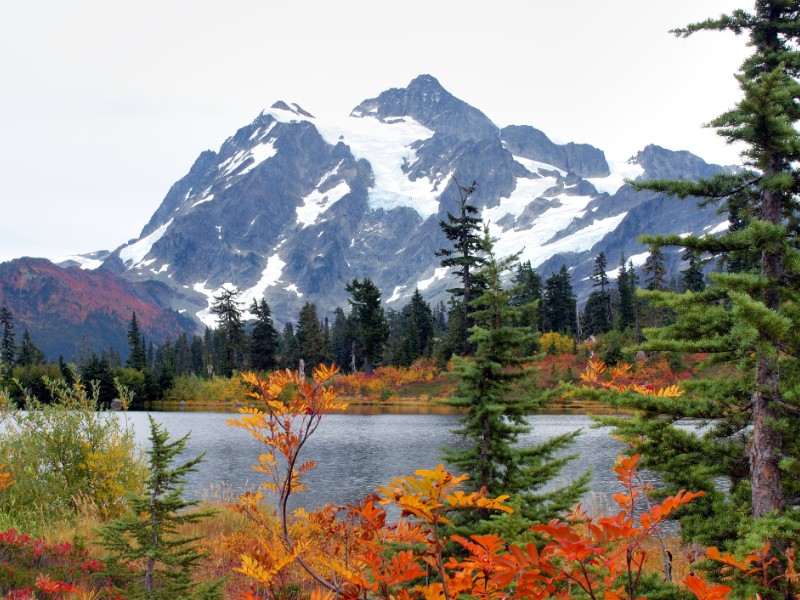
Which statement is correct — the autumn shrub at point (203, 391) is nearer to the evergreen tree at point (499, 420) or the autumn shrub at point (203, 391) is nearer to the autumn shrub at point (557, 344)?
the autumn shrub at point (557, 344)

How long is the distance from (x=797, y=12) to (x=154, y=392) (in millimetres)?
72248

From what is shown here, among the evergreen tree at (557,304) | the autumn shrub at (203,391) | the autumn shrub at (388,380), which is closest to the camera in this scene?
the autumn shrub at (388,380)

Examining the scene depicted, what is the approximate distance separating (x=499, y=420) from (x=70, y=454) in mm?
8576

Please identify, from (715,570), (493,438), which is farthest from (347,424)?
(715,570)

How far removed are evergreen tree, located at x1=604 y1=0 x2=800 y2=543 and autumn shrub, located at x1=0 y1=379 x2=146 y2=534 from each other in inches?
378

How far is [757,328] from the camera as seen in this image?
4.93 meters

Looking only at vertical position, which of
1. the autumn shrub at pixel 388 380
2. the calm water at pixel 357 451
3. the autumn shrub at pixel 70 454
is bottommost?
the calm water at pixel 357 451

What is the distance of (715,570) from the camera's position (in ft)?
18.1

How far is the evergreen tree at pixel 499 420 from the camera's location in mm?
7988

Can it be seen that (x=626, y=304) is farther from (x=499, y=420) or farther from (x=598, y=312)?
(x=499, y=420)

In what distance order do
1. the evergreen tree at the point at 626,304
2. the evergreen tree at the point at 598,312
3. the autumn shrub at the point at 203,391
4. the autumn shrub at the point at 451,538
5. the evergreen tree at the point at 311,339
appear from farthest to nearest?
the evergreen tree at the point at 598,312 < the evergreen tree at the point at 311,339 < the evergreen tree at the point at 626,304 < the autumn shrub at the point at 203,391 < the autumn shrub at the point at 451,538

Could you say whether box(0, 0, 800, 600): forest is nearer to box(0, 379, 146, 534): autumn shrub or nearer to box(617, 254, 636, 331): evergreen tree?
box(0, 379, 146, 534): autumn shrub

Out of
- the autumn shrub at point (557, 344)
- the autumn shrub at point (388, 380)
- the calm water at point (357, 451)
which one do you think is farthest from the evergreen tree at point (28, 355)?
the autumn shrub at point (557, 344)

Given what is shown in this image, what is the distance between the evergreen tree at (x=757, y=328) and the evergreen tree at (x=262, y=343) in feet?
240
